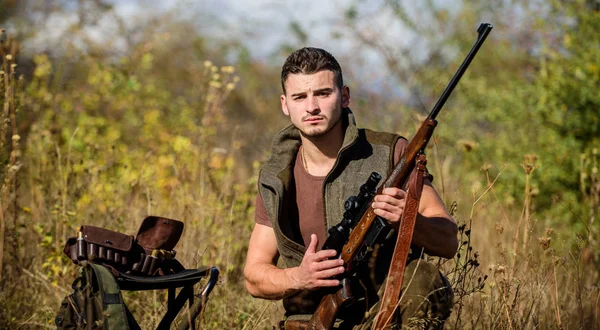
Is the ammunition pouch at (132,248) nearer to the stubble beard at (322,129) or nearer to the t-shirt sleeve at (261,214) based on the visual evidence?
the t-shirt sleeve at (261,214)

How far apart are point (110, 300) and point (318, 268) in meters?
0.91

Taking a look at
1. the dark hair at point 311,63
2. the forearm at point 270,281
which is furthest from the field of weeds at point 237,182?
the dark hair at point 311,63

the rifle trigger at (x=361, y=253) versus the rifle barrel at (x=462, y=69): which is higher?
the rifle barrel at (x=462, y=69)

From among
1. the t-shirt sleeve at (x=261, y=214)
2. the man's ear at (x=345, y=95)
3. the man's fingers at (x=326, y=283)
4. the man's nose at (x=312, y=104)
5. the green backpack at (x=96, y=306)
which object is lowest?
the green backpack at (x=96, y=306)

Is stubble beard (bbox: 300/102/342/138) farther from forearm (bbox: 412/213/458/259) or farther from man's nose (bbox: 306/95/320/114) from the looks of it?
forearm (bbox: 412/213/458/259)

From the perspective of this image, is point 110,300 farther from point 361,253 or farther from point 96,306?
point 361,253

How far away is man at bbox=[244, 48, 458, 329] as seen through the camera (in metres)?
3.59

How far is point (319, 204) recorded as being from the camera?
397cm

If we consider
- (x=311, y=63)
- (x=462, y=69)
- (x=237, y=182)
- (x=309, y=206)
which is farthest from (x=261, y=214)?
(x=237, y=182)

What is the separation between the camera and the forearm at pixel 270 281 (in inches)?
145

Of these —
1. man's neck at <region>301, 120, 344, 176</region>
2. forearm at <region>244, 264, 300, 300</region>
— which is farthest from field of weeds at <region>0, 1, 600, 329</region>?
man's neck at <region>301, 120, 344, 176</region>

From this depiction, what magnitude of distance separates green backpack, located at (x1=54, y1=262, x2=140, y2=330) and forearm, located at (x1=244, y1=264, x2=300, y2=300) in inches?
28.9

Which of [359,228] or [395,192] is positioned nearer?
[395,192]

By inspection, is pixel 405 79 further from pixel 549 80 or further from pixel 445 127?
pixel 549 80
